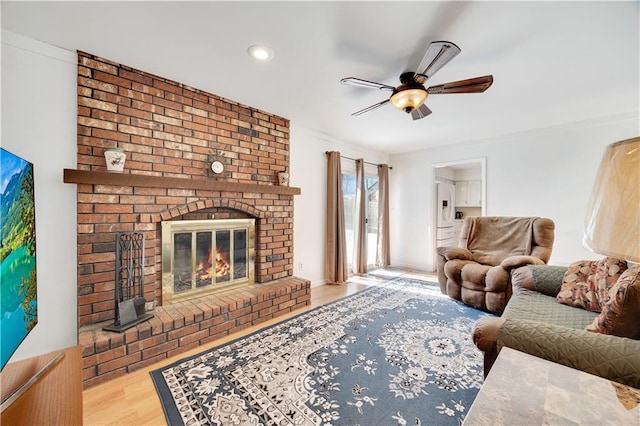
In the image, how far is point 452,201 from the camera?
19.5ft

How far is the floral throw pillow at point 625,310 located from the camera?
1.21m

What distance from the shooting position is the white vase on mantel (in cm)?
205

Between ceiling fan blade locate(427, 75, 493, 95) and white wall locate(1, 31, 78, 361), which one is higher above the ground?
ceiling fan blade locate(427, 75, 493, 95)

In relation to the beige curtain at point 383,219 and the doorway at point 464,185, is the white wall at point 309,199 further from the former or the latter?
the doorway at point 464,185

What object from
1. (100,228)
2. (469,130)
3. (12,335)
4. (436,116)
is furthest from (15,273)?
(469,130)

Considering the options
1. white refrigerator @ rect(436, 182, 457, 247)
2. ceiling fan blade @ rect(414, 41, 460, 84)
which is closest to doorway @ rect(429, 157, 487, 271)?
white refrigerator @ rect(436, 182, 457, 247)

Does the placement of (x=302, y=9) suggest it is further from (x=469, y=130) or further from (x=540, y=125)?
(x=540, y=125)

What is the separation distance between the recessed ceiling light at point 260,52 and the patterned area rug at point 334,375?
7.71 feet

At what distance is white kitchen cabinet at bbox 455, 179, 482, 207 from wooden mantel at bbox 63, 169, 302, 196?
200 inches

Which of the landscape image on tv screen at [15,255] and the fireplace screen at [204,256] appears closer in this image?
the landscape image on tv screen at [15,255]

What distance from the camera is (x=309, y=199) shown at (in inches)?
155

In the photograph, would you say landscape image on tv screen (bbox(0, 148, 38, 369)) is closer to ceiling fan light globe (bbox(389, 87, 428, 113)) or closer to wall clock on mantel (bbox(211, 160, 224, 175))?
wall clock on mantel (bbox(211, 160, 224, 175))

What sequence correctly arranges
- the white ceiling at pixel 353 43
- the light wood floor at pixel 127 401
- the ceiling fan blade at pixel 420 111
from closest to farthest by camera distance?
the light wood floor at pixel 127 401 → the white ceiling at pixel 353 43 → the ceiling fan blade at pixel 420 111

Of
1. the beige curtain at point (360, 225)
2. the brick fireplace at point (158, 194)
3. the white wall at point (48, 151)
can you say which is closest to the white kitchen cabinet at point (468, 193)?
the beige curtain at point (360, 225)
